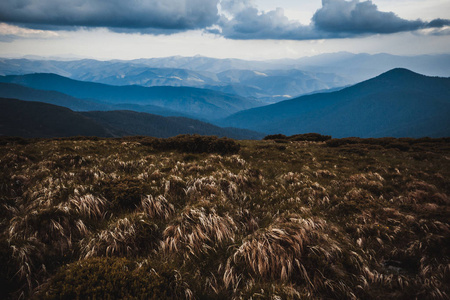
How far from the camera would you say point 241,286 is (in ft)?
15.8

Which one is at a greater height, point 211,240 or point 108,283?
point 108,283

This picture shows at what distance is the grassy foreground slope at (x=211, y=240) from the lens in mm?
4414

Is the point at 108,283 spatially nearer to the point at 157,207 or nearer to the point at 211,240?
the point at 211,240

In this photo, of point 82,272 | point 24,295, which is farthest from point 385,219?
point 24,295

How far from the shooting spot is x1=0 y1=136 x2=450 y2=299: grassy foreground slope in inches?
174

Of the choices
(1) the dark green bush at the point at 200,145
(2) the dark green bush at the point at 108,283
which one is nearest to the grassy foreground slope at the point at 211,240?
(2) the dark green bush at the point at 108,283

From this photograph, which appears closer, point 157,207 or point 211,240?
point 211,240

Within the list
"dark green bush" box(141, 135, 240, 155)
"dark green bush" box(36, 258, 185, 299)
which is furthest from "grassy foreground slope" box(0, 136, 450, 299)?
"dark green bush" box(141, 135, 240, 155)

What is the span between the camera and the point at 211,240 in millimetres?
6020

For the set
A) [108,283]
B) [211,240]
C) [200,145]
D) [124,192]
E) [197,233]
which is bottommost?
[200,145]

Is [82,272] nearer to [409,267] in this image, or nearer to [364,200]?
[409,267]

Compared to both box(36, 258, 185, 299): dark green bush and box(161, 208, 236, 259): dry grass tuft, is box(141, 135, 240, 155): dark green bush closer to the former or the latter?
box(161, 208, 236, 259): dry grass tuft

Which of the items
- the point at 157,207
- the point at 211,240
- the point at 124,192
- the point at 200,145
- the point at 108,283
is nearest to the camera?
the point at 108,283

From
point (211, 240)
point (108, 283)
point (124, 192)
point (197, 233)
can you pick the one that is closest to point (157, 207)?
point (124, 192)
